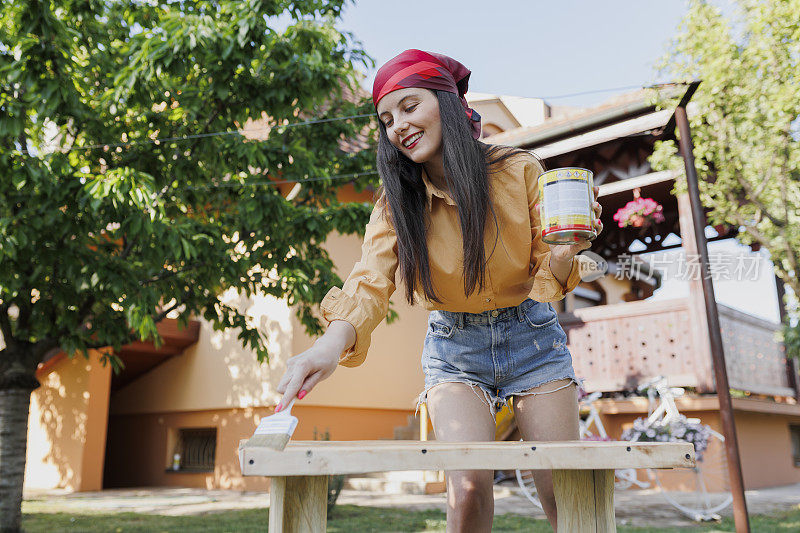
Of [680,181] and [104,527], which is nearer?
[104,527]

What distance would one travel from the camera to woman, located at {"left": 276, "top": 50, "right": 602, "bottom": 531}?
6.19 feet

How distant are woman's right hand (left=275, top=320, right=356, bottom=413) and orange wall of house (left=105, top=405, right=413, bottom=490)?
729 cm

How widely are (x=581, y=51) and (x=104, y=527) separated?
24.0ft

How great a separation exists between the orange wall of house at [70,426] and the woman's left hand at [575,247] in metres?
9.36

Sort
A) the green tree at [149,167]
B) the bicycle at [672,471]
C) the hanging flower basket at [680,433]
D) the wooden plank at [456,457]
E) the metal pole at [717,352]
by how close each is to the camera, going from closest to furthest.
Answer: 1. the wooden plank at [456,457]
2. the green tree at [149,167]
3. the metal pole at [717,352]
4. the hanging flower basket at [680,433]
5. the bicycle at [672,471]

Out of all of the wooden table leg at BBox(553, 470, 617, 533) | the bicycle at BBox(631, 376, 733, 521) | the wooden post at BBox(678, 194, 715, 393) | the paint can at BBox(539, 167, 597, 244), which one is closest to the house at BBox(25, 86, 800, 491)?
the wooden post at BBox(678, 194, 715, 393)

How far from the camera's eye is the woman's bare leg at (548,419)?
196 cm

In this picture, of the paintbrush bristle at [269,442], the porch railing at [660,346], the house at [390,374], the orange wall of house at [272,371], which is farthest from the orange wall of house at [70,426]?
the paintbrush bristle at [269,442]

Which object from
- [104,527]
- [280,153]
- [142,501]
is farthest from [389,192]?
[142,501]

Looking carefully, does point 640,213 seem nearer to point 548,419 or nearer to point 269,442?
point 548,419

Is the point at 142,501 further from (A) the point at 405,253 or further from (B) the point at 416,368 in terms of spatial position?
(A) the point at 405,253

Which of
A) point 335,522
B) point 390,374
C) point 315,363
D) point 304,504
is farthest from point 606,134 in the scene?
point 304,504

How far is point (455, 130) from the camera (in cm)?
193

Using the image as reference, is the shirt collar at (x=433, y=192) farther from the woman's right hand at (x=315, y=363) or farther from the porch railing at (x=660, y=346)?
the porch railing at (x=660, y=346)
